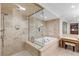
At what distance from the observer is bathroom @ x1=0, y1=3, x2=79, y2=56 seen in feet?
4.36

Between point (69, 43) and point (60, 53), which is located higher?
point (69, 43)

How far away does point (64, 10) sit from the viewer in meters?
1.29

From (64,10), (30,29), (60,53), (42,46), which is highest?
(64,10)

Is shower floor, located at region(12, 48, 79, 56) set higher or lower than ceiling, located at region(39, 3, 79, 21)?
lower

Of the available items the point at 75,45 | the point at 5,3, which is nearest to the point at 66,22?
the point at 75,45

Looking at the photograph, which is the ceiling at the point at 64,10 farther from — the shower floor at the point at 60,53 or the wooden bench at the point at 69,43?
the shower floor at the point at 60,53

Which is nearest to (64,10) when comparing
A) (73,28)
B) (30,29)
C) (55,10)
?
(55,10)

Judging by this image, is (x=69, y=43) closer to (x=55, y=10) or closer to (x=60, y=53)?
(x=60, y=53)

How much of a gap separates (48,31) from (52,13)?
12.6 inches

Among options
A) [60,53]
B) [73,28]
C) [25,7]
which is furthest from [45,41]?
[25,7]

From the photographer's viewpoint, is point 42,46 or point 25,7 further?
point 25,7

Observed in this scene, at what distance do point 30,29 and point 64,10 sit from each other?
672 millimetres

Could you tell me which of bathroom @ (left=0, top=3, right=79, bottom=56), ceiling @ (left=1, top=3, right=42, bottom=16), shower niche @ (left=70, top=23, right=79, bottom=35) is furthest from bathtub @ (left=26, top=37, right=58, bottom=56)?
ceiling @ (left=1, top=3, right=42, bottom=16)

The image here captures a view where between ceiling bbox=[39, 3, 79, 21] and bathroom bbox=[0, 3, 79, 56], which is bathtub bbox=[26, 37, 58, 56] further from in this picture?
ceiling bbox=[39, 3, 79, 21]
